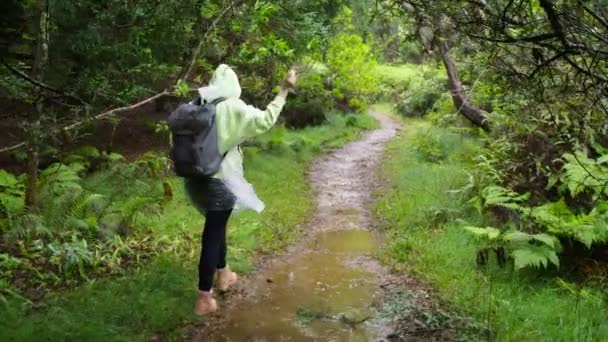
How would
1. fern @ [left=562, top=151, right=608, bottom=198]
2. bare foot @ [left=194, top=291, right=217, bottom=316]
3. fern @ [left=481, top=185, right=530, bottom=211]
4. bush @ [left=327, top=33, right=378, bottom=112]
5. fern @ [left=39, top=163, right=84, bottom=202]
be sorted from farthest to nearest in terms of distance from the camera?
bush @ [left=327, top=33, right=378, bottom=112] → fern @ [left=39, top=163, right=84, bottom=202] → fern @ [left=481, top=185, right=530, bottom=211] → fern @ [left=562, top=151, right=608, bottom=198] → bare foot @ [left=194, top=291, right=217, bottom=316]

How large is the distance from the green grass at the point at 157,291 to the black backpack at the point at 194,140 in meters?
1.31

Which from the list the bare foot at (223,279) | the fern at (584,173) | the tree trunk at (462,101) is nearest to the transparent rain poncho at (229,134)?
the bare foot at (223,279)

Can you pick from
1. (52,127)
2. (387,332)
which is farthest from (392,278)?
(52,127)

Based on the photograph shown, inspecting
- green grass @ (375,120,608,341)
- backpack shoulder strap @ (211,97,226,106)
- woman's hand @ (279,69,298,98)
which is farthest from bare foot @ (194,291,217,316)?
green grass @ (375,120,608,341)

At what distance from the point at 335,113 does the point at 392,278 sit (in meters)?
15.8

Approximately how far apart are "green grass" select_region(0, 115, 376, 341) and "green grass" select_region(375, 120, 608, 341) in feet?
5.25

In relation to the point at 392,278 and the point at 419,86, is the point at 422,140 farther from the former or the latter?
the point at 419,86

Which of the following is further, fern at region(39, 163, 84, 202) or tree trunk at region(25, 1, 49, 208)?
fern at region(39, 163, 84, 202)

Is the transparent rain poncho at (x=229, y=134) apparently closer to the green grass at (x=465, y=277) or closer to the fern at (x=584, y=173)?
the green grass at (x=465, y=277)

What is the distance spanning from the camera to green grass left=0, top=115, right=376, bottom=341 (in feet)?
14.9

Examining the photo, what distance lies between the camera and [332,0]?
42.3 ft

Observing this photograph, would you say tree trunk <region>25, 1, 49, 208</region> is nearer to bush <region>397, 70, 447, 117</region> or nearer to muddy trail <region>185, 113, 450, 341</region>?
muddy trail <region>185, 113, 450, 341</region>

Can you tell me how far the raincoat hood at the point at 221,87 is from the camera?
4.80m

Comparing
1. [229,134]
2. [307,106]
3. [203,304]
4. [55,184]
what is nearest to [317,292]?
[203,304]
